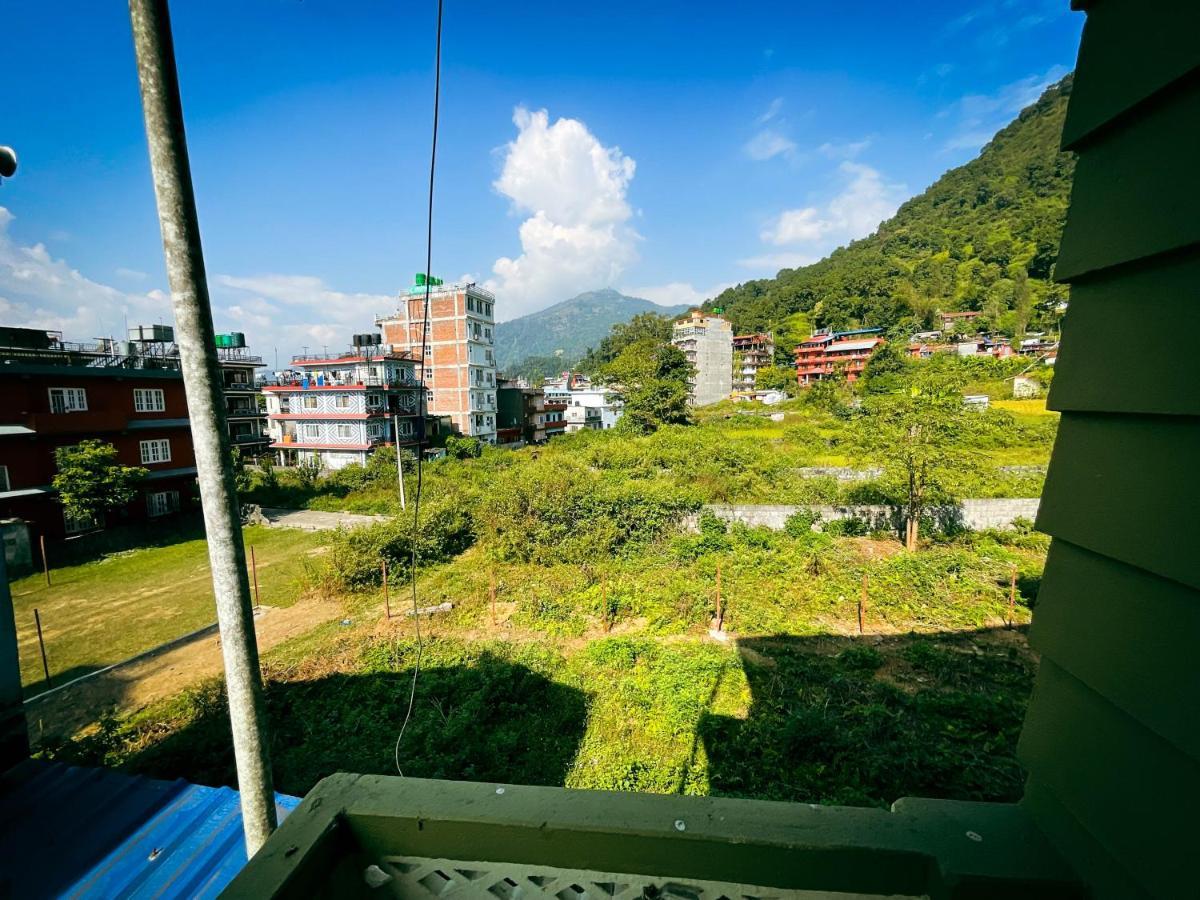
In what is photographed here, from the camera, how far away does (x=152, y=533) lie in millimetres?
15656

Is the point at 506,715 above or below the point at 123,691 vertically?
above

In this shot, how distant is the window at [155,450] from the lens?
16.6 meters

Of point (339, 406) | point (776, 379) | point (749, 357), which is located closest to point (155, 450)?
point (339, 406)

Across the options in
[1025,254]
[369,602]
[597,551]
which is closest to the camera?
[369,602]

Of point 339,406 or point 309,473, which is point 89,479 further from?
point 339,406

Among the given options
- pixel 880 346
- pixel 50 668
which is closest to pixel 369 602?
pixel 50 668

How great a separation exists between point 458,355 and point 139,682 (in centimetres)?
2298

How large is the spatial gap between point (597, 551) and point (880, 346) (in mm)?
45256

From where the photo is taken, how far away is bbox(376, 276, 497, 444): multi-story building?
28.4 m

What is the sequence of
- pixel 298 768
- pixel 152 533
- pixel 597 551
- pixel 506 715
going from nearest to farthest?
pixel 298 768 → pixel 506 715 → pixel 597 551 → pixel 152 533

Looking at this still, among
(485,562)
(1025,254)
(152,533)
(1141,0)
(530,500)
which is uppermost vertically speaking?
(1025,254)

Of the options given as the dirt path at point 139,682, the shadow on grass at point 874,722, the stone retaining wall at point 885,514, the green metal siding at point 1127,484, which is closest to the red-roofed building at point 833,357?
the stone retaining wall at point 885,514

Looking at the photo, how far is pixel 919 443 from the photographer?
11.7 meters

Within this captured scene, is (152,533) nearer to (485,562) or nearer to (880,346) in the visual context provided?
(485,562)
